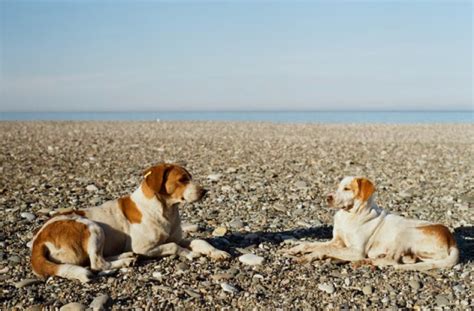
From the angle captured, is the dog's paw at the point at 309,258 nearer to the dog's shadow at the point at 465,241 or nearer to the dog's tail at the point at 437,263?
the dog's tail at the point at 437,263

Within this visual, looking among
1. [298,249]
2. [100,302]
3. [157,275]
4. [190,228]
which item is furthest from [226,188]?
[100,302]

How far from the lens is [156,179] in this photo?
25.9ft

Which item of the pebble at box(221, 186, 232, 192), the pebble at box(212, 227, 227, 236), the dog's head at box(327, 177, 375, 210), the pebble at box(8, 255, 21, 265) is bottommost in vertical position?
the pebble at box(8, 255, 21, 265)

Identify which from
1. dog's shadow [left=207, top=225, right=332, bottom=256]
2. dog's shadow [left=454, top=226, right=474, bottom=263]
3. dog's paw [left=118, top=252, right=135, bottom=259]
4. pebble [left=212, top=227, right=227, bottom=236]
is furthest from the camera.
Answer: pebble [left=212, top=227, right=227, bottom=236]

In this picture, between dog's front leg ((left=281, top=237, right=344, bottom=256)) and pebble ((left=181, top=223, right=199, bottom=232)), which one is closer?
dog's front leg ((left=281, top=237, right=344, bottom=256))

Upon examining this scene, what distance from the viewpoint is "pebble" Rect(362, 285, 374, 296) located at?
700 cm

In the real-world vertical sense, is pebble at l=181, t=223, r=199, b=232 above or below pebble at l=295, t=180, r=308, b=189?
below

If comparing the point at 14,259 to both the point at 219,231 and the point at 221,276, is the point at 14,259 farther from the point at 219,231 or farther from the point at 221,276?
the point at 219,231

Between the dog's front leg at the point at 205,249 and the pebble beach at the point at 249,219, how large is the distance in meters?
0.11

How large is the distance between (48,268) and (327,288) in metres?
3.48

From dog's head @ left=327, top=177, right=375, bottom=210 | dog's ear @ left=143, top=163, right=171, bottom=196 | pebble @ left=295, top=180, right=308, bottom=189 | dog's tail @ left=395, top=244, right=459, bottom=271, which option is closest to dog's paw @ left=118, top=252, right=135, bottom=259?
dog's ear @ left=143, top=163, right=171, bottom=196

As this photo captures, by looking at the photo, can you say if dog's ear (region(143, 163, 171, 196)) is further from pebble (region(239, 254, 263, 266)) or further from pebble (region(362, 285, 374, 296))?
pebble (region(362, 285, 374, 296))

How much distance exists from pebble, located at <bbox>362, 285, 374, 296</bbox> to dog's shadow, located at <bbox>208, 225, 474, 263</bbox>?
202 centimetres

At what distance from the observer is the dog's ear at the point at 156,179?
7887 mm
